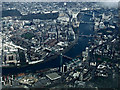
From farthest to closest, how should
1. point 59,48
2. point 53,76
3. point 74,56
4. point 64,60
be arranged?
point 59,48 → point 74,56 → point 64,60 → point 53,76

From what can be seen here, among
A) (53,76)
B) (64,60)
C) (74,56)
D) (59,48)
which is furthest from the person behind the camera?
(59,48)

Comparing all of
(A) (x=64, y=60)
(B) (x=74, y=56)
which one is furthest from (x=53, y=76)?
(B) (x=74, y=56)

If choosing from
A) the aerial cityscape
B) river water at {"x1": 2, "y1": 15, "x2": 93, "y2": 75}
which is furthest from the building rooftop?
river water at {"x1": 2, "y1": 15, "x2": 93, "y2": 75}

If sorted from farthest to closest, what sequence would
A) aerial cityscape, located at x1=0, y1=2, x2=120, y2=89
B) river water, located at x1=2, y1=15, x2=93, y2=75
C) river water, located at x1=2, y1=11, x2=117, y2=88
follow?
river water, located at x1=2, y1=15, x2=93, y2=75 < aerial cityscape, located at x1=0, y1=2, x2=120, y2=89 < river water, located at x1=2, y1=11, x2=117, y2=88

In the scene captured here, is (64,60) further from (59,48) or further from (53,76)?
(53,76)

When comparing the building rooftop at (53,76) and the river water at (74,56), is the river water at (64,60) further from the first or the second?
the building rooftop at (53,76)

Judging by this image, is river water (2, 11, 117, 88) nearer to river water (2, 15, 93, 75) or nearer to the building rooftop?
river water (2, 15, 93, 75)

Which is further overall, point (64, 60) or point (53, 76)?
point (64, 60)

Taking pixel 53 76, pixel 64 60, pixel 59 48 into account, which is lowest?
pixel 53 76

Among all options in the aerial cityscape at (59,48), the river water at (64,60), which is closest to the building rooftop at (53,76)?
the aerial cityscape at (59,48)
